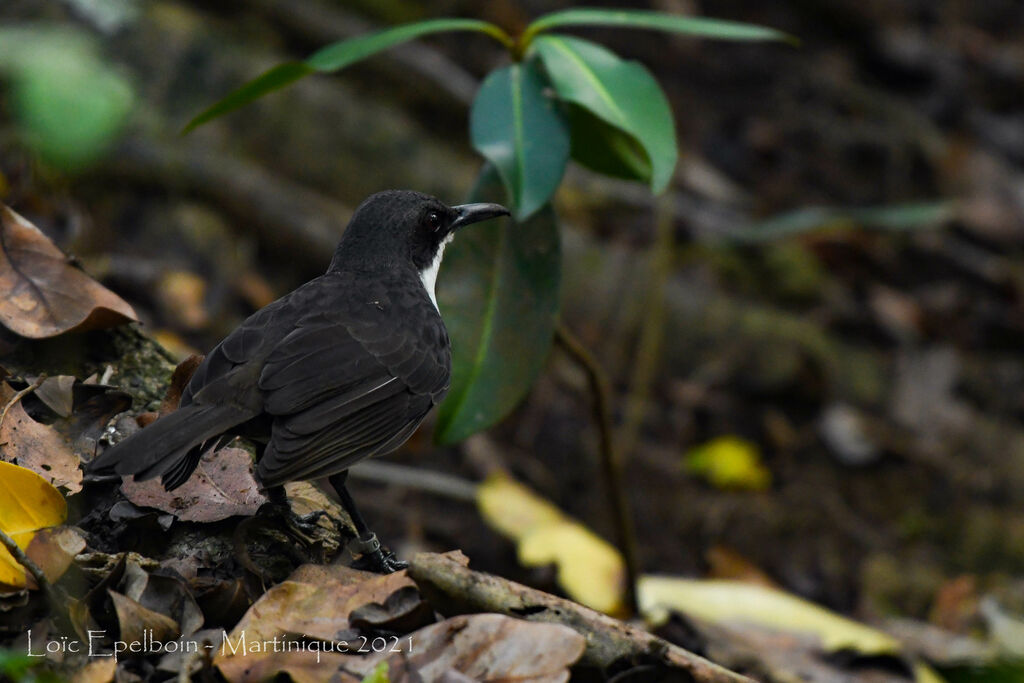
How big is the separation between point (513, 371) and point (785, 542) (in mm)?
3117

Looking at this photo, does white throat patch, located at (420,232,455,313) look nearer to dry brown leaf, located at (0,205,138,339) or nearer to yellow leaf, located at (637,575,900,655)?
dry brown leaf, located at (0,205,138,339)

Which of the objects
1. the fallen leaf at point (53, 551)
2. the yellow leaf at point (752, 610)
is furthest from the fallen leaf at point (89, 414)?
the yellow leaf at point (752, 610)

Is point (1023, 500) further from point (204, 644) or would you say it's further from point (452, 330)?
point (204, 644)

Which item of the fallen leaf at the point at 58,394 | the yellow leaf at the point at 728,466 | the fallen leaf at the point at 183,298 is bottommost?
the yellow leaf at the point at 728,466

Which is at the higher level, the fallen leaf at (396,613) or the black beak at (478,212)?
the black beak at (478,212)

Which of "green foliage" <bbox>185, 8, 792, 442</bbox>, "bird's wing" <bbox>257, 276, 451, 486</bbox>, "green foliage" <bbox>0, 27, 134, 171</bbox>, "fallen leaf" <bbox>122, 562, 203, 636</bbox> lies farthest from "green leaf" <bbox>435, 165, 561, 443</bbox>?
"green foliage" <bbox>0, 27, 134, 171</bbox>

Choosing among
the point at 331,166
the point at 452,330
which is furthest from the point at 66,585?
the point at 331,166

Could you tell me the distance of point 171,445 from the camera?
2758mm

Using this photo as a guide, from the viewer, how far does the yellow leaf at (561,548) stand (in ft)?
15.8

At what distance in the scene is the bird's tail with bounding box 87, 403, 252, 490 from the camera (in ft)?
8.82

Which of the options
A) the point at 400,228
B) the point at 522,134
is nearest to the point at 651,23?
the point at 522,134

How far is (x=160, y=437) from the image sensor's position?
277 centimetres

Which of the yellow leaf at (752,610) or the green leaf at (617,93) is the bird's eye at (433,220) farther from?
the yellow leaf at (752,610)

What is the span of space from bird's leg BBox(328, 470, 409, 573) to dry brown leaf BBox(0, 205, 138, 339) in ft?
3.00
